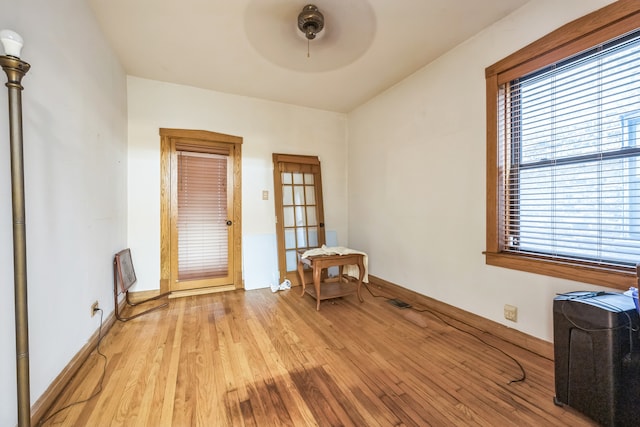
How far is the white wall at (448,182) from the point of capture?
201 centimetres

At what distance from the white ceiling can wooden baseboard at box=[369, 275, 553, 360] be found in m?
2.63

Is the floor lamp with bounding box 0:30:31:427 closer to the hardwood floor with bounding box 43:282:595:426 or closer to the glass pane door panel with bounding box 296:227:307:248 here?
the hardwood floor with bounding box 43:282:595:426

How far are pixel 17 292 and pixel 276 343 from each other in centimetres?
161

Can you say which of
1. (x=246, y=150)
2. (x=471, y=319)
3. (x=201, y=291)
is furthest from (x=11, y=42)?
(x=471, y=319)

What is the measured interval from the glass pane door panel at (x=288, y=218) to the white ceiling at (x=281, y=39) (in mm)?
1723

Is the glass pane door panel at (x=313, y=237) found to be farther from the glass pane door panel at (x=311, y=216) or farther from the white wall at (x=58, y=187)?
the white wall at (x=58, y=187)

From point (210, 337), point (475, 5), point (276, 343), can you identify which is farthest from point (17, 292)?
point (475, 5)

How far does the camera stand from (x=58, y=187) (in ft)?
5.31

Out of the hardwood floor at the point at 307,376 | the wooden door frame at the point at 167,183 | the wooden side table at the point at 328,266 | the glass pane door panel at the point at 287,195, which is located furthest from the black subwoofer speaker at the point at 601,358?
the wooden door frame at the point at 167,183

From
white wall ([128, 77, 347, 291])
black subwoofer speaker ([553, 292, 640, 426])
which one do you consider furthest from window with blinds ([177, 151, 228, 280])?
black subwoofer speaker ([553, 292, 640, 426])

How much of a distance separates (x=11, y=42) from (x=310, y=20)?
5.72ft

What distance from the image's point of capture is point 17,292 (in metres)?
1.13

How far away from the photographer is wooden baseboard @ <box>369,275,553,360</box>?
1.95 m

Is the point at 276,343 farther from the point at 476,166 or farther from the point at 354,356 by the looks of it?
the point at 476,166
